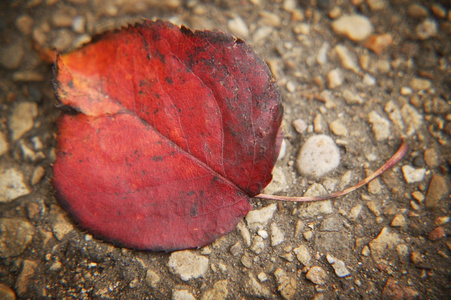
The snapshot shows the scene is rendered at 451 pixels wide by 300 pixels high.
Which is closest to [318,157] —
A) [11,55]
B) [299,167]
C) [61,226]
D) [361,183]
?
[299,167]

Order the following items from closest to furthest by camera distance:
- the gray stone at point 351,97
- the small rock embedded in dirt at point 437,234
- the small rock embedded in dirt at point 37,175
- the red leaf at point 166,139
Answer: the red leaf at point 166,139 → the small rock embedded in dirt at point 437,234 → the small rock embedded in dirt at point 37,175 → the gray stone at point 351,97

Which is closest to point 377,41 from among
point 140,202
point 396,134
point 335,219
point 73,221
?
point 396,134

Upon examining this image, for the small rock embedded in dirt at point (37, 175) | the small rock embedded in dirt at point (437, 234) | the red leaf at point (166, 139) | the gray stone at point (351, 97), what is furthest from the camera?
the gray stone at point (351, 97)

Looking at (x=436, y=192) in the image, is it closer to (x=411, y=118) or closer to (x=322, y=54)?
(x=411, y=118)

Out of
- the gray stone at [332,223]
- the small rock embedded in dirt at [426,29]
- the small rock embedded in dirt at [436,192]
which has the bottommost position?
the gray stone at [332,223]

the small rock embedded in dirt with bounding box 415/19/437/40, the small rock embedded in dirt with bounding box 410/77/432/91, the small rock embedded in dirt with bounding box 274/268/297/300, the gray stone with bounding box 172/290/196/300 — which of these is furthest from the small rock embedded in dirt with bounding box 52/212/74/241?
the small rock embedded in dirt with bounding box 415/19/437/40

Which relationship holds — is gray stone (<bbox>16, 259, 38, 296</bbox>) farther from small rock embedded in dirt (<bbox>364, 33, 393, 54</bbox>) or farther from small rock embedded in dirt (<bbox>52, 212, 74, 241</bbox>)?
small rock embedded in dirt (<bbox>364, 33, 393, 54</bbox>)

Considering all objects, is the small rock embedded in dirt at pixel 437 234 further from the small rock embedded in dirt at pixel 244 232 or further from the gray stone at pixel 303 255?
the small rock embedded in dirt at pixel 244 232

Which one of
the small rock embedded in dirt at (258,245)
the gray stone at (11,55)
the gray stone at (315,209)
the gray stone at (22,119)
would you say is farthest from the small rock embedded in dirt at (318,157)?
the gray stone at (11,55)
